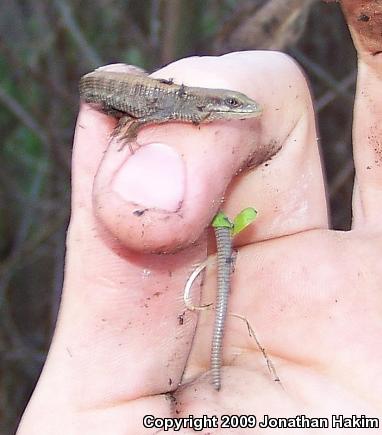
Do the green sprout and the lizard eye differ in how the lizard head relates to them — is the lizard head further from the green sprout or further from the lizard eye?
the green sprout

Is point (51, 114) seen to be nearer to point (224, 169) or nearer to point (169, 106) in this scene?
point (169, 106)

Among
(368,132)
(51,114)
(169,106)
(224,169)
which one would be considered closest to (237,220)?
(224,169)

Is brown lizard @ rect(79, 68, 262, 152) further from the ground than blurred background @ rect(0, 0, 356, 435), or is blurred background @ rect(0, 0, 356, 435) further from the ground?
brown lizard @ rect(79, 68, 262, 152)

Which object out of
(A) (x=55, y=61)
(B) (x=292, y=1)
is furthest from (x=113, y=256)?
(A) (x=55, y=61)

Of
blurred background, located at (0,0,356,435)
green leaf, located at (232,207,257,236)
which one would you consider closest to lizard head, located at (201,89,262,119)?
green leaf, located at (232,207,257,236)

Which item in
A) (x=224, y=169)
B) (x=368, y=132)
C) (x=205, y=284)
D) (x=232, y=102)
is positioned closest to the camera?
(x=224, y=169)

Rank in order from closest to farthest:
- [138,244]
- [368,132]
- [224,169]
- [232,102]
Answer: [138,244], [224,169], [232,102], [368,132]
